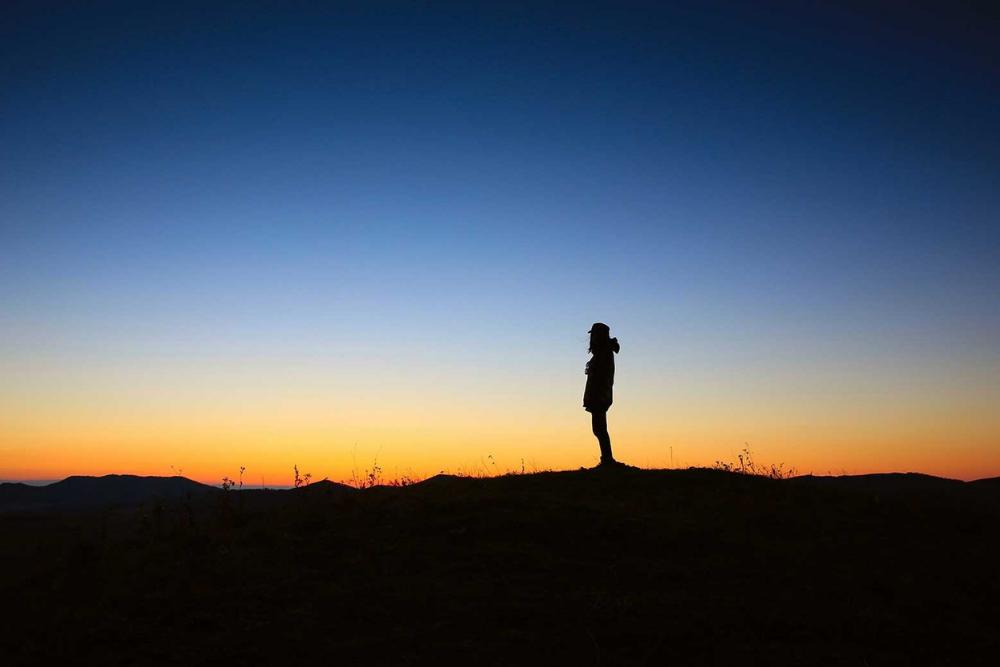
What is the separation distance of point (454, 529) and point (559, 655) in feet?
15.7

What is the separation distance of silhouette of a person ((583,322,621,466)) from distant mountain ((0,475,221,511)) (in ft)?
143

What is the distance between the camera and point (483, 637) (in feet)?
24.2

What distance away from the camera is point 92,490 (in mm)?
58188

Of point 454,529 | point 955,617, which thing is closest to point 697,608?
point 955,617

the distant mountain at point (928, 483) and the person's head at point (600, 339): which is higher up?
the person's head at point (600, 339)

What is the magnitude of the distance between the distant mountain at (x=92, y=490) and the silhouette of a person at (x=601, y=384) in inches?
1719

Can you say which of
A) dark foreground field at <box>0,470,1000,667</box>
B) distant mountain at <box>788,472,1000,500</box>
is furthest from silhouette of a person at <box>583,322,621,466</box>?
distant mountain at <box>788,472,1000,500</box>

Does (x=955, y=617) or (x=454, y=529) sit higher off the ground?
(x=454, y=529)

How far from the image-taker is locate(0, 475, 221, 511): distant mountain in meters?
53.4

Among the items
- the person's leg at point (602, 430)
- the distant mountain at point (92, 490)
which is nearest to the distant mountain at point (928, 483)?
the person's leg at point (602, 430)

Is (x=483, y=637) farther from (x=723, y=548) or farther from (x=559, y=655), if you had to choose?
(x=723, y=548)

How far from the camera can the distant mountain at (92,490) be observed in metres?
53.4

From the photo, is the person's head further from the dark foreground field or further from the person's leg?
the dark foreground field

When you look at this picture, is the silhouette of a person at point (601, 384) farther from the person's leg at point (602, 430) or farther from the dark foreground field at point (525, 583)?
the dark foreground field at point (525, 583)
